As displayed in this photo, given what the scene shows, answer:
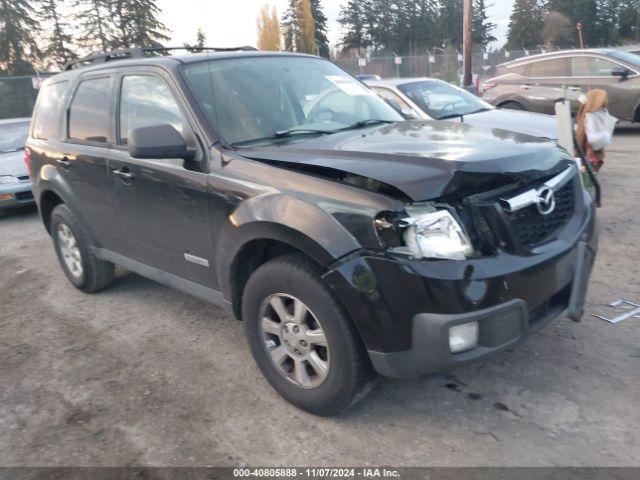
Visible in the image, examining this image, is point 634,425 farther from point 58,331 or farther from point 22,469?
point 58,331

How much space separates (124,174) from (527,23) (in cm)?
7705

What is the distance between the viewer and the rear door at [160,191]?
356 centimetres

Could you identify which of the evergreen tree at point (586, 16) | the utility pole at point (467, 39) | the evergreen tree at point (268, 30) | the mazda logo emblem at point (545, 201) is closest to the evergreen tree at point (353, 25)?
the evergreen tree at point (586, 16)

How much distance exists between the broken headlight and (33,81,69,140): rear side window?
12.0 ft

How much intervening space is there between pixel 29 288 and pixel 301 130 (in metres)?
3.47

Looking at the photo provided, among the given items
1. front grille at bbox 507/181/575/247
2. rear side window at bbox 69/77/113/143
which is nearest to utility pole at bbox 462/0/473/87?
rear side window at bbox 69/77/113/143

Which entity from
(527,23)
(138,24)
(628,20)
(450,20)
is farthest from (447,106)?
(450,20)

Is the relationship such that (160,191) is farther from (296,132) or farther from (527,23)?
(527,23)

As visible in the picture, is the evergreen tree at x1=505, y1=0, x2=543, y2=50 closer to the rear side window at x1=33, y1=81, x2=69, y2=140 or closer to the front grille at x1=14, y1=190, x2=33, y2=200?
the front grille at x1=14, y1=190, x2=33, y2=200

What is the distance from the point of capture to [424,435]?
2926 millimetres

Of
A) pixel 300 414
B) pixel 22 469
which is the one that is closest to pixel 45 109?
pixel 22 469

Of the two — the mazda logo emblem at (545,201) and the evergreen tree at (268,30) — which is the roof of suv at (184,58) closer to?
the mazda logo emblem at (545,201)

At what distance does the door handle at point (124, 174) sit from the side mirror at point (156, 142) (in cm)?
69

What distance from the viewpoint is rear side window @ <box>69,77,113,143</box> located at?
14.4 feet
